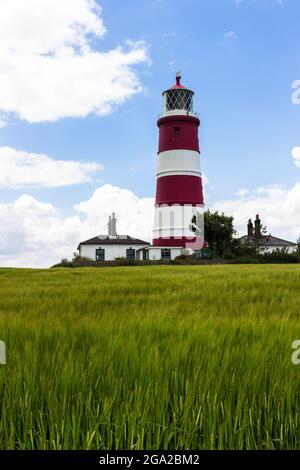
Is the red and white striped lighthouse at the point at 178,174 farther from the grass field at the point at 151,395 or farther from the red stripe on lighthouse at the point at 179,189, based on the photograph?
the grass field at the point at 151,395

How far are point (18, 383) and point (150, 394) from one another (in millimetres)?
560

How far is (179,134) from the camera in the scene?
39.8 meters

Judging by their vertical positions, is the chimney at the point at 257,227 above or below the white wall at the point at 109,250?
above

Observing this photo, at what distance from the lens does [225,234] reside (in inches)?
1684

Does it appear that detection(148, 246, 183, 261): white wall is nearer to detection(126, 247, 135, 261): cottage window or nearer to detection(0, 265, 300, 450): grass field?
detection(126, 247, 135, 261): cottage window

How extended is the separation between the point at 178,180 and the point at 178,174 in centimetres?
56

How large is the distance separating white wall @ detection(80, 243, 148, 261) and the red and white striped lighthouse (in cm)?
1017

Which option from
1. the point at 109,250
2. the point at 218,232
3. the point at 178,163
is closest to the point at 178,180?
the point at 178,163

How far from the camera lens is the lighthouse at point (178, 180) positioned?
38781 millimetres

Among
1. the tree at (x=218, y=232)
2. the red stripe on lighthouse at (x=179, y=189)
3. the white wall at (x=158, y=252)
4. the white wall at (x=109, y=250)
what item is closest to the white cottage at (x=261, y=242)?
the tree at (x=218, y=232)

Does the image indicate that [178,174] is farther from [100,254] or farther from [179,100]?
[100,254]

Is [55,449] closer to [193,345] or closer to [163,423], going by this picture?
[163,423]

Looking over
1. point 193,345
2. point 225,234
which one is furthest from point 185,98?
point 193,345

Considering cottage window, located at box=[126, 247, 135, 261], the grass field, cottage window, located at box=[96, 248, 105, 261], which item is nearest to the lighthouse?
cottage window, located at box=[126, 247, 135, 261]
